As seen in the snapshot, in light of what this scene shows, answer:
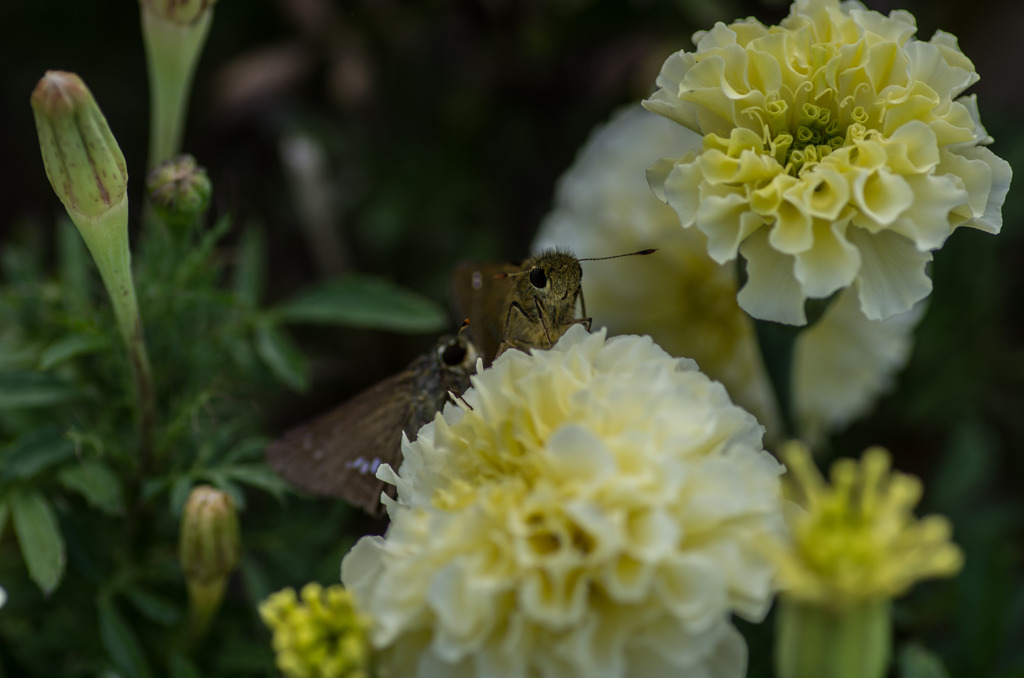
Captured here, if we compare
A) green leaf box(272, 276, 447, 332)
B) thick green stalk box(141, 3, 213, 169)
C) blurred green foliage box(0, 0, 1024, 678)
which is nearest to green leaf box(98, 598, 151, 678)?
blurred green foliage box(0, 0, 1024, 678)

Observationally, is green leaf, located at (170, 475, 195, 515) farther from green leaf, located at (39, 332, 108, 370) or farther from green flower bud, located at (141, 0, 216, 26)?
green flower bud, located at (141, 0, 216, 26)

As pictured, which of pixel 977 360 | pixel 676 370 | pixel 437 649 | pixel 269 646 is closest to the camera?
pixel 437 649

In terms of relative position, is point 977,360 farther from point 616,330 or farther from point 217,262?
point 217,262

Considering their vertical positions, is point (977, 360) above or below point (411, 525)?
below

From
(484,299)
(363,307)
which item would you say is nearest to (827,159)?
(484,299)

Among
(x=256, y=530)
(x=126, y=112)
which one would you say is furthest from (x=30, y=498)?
(x=126, y=112)

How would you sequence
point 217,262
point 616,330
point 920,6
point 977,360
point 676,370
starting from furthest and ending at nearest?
1. point 920,6
2. point 977,360
3. point 616,330
4. point 217,262
5. point 676,370
